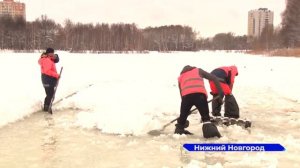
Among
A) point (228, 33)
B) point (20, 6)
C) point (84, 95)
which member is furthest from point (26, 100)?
point (20, 6)

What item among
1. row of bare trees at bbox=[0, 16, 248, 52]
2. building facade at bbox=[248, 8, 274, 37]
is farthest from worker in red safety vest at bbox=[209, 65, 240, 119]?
building facade at bbox=[248, 8, 274, 37]

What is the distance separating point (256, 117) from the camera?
8.77m

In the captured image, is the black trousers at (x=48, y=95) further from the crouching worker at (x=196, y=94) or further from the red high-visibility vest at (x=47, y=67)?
the crouching worker at (x=196, y=94)

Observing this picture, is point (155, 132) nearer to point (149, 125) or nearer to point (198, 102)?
point (149, 125)

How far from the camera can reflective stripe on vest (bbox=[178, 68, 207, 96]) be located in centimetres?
657

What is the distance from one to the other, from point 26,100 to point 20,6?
511 feet

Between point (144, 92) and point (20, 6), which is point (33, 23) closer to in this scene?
point (20, 6)

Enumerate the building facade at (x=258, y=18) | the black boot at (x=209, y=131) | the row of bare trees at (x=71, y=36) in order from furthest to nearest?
1. the building facade at (x=258, y=18)
2. the row of bare trees at (x=71, y=36)
3. the black boot at (x=209, y=131)

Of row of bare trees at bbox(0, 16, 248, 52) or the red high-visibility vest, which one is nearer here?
the red high-visibility vest

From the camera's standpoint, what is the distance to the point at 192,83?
6605 mm

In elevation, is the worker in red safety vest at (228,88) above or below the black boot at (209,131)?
above

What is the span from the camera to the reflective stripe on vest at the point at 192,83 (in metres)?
6.57

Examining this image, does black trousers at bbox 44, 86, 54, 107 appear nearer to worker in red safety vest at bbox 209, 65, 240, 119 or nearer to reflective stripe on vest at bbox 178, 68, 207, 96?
worker in red safety vest at bbox 209, 65, 240, 119

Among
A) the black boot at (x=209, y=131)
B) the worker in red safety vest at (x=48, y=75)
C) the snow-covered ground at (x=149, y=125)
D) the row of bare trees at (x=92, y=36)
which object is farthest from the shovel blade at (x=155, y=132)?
the row of bare trees at (x=92, y=36)
